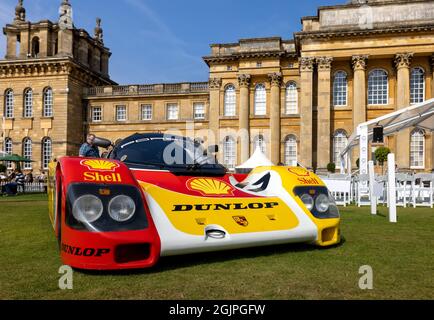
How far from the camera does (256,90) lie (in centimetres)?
3350

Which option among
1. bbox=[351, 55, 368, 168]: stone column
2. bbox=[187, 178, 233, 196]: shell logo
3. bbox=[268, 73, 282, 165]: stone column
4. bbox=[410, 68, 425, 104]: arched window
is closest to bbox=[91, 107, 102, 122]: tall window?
bbox=[268, 73, 282, 165]: stone column

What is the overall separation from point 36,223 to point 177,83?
1275 inches

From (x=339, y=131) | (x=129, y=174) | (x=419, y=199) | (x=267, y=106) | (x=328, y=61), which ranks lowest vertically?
(x=419, y=199)

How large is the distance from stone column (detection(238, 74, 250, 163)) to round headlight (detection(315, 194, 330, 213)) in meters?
28.3

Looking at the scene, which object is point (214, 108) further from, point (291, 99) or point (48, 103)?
point (48, 103)

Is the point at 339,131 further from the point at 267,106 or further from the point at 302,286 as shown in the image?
the point at 302,286

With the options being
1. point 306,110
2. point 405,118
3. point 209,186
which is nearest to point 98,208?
point 209,186

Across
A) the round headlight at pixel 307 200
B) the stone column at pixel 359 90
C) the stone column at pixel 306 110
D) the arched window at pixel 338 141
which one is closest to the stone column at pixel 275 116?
the stone column at pixel 306 110

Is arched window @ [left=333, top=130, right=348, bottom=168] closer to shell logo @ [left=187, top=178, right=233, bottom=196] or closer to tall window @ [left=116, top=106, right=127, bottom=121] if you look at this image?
tall window @ [left=116, top=106, right=127, bottom=121]

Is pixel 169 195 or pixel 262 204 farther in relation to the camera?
pixel 262 204

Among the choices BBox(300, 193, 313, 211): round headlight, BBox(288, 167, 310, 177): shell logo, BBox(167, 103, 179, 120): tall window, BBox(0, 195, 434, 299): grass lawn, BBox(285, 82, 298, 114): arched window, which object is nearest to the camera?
BBox(0, 195, 434, 299): grass lawn

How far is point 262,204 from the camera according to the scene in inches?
156

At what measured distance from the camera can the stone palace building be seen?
28.4m

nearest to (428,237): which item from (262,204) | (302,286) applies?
(262,204)
